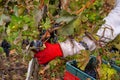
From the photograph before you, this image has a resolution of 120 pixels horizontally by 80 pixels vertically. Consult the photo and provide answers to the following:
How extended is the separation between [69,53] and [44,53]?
0.19 m

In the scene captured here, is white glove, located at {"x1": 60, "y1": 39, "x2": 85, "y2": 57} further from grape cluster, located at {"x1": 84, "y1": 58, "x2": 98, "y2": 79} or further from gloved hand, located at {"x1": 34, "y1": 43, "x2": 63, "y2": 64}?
grape cluster, located at {"x1": 84, "y1": 58, "x2": 98, "y2": 79}

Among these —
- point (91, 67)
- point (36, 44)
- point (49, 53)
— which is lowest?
point (91, 67)

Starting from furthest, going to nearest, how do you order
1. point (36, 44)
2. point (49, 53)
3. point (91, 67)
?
1. point (91, 67)
2. point (49, 53)
3. point (36, 44)

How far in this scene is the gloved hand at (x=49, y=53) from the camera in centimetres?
177

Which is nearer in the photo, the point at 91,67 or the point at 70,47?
the point at 70,47

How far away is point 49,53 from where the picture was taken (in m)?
1.85

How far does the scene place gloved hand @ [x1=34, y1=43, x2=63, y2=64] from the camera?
5.82 feet

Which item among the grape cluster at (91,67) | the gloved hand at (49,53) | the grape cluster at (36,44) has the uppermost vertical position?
the grape cluster at (36,44)

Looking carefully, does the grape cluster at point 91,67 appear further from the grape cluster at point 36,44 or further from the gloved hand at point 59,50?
the grape cluster at point 36,44

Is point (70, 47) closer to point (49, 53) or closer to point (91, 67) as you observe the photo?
point (49, 53)

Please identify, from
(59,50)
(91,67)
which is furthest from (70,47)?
(91,67)

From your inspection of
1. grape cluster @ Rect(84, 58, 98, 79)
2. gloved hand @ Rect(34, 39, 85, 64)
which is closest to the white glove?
gloved hand @ Rect(34, 39, 85, 64)

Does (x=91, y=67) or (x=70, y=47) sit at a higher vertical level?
(x=70, y=47)

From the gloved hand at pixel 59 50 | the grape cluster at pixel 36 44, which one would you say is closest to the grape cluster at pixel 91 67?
the gloved hand at pixel 59 50
